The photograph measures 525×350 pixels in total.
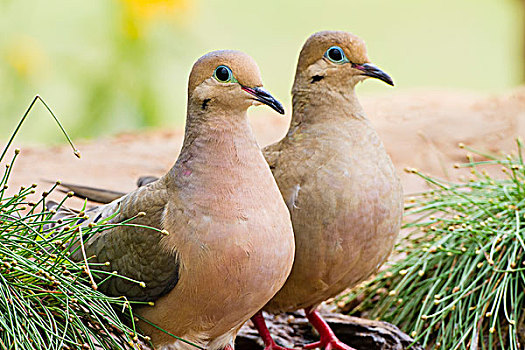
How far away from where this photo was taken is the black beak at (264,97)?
87.4 inches

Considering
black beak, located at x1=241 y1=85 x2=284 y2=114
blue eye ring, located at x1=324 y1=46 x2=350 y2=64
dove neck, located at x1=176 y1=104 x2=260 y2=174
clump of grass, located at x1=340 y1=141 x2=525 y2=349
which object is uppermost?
blue eye ring, located at x1=324 y1=46 x2=350 y2=64

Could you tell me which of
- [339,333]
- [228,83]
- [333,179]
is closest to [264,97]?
[228,83]

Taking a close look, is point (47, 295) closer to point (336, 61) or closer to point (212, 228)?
point (212, 228)

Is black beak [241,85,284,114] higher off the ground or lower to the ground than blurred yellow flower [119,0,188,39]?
lower

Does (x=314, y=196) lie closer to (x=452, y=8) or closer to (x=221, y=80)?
(x=221, y=80)

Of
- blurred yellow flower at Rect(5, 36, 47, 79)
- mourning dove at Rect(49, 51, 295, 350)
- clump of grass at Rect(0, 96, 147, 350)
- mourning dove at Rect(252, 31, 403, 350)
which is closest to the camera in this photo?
clump of grass at Rect(0, 96, 147, 350)

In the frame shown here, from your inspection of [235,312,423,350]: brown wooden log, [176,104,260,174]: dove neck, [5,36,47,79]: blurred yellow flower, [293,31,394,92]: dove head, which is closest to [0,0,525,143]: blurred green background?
[5,36,47,79]: blurred yellow flower

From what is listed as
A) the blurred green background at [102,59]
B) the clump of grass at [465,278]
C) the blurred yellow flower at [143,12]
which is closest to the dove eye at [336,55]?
the clump of grass at [465,278]

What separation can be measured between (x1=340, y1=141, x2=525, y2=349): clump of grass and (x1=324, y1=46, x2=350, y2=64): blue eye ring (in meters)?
0.71

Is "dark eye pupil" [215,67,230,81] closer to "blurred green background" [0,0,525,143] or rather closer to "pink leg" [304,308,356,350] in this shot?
"pink leg" [304,308,356,350]

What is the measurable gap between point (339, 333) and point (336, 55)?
1.18 meters

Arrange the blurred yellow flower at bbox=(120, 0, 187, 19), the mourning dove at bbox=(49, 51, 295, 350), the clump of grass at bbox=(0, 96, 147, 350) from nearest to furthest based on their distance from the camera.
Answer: the clump of grass at bbox=(0, 96, 147, 350)
the mourning dove at bbox=(49, 51, 295, 350)
the blurred yellow flower at bbox=(120, 0, 187, 19)

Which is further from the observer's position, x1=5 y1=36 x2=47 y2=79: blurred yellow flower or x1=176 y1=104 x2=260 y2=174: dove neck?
x1=5 y1=36 x2=47 y2=79: blurred yellow flower

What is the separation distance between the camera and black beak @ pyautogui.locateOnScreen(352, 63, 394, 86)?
2.69 m
